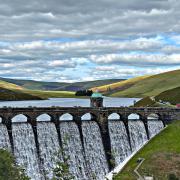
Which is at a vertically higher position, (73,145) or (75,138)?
(75,138)

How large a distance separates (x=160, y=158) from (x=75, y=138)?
1083 inches

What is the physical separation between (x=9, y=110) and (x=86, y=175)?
30.7 metres

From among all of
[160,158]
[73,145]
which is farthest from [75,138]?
[160,158]

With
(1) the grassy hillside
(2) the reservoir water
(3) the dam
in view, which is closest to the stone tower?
(3) the dam

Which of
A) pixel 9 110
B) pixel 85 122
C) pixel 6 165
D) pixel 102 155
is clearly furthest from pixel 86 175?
pixel 6 165

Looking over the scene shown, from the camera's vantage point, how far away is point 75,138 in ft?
392

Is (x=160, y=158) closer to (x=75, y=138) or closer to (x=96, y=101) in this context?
(x=75, y=138)

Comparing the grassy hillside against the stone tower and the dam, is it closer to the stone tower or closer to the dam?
the dam

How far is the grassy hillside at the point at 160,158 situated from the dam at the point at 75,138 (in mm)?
5245

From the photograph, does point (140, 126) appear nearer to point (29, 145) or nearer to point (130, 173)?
point (130, 173)

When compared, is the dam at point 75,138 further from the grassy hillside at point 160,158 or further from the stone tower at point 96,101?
the stone tower at point 96,101

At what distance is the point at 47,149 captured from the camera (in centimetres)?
11175

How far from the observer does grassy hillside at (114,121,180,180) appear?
348 feet

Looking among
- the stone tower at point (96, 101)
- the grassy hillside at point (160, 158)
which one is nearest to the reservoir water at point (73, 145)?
the grassy hillside at point (160, 158)
